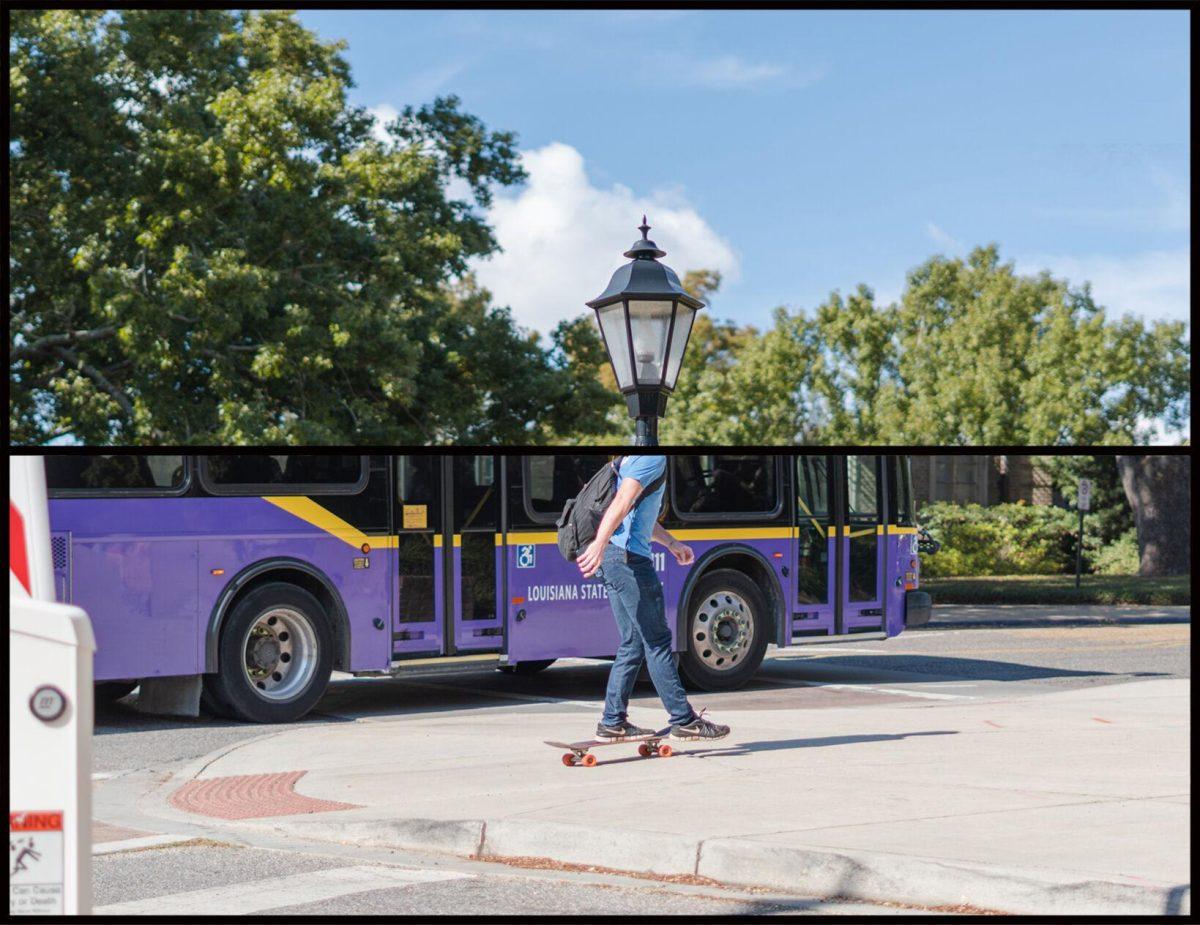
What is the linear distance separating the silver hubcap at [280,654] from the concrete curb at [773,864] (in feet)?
11.5

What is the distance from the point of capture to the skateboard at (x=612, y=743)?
9180 mm

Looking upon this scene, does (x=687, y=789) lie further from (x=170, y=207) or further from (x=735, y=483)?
(x=170, y=207)

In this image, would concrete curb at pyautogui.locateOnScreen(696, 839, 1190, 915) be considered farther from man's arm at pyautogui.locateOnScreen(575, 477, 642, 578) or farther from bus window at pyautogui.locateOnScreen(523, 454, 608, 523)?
bus window at pyautogui.locateOnScreen(523, 454, 608, 523)

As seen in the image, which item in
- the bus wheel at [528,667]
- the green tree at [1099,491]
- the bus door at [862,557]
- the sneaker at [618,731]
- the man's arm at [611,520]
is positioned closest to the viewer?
the man's arm at [611,520]

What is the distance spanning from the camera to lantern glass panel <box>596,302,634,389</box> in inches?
286

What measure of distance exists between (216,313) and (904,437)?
56.9 ft

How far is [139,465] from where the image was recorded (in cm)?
1067

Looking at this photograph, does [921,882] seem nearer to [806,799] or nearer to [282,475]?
[806,799]

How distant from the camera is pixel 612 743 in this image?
30.1 feet

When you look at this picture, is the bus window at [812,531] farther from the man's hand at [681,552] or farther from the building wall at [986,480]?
the building wall at [986,480]

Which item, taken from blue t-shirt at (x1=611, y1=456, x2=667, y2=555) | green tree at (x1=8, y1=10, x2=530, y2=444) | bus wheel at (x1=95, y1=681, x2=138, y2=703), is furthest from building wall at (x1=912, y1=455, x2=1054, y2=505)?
green tree at (x1=8, y1=10, x2=530, y2=444)

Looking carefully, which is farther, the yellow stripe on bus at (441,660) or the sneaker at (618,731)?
the yellow stripe on bus at (441,660)

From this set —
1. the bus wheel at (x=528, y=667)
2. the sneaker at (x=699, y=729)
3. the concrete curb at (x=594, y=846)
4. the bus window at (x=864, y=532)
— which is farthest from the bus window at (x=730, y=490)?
the concrete curb at (x=594, y=846)

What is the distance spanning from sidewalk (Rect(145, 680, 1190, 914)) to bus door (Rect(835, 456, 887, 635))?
743mm
